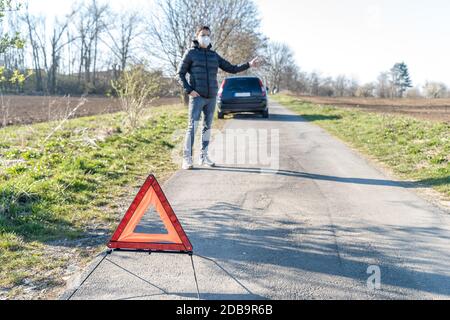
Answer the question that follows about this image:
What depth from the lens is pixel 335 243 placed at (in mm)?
3666

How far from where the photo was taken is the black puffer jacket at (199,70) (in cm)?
657

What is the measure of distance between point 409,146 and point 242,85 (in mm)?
7647

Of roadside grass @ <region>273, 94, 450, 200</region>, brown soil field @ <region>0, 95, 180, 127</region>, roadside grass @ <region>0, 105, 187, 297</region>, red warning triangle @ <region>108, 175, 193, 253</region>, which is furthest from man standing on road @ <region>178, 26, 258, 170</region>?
brown soil field @ <region>0, 95, 180, 127</region>

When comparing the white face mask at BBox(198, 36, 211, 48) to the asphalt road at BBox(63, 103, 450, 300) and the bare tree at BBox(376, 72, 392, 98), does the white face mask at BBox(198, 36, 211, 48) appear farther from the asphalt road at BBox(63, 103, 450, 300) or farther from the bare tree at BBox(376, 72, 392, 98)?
the bare tree at BBox(376, 72, 392, 98)

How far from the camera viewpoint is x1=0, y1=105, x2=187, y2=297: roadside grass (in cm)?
332

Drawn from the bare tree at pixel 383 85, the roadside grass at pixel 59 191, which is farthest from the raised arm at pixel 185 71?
the bare tree at pixel 383 85

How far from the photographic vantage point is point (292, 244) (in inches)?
144

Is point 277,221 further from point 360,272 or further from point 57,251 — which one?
point 57,251

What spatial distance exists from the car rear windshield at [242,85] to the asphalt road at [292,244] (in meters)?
8.99

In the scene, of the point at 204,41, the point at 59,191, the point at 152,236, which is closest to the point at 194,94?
the point at 204,41

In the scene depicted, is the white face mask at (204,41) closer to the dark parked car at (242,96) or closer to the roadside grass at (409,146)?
the roadside grass at (409,146)

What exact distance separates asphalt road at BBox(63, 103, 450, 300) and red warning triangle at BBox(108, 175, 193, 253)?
223mm
